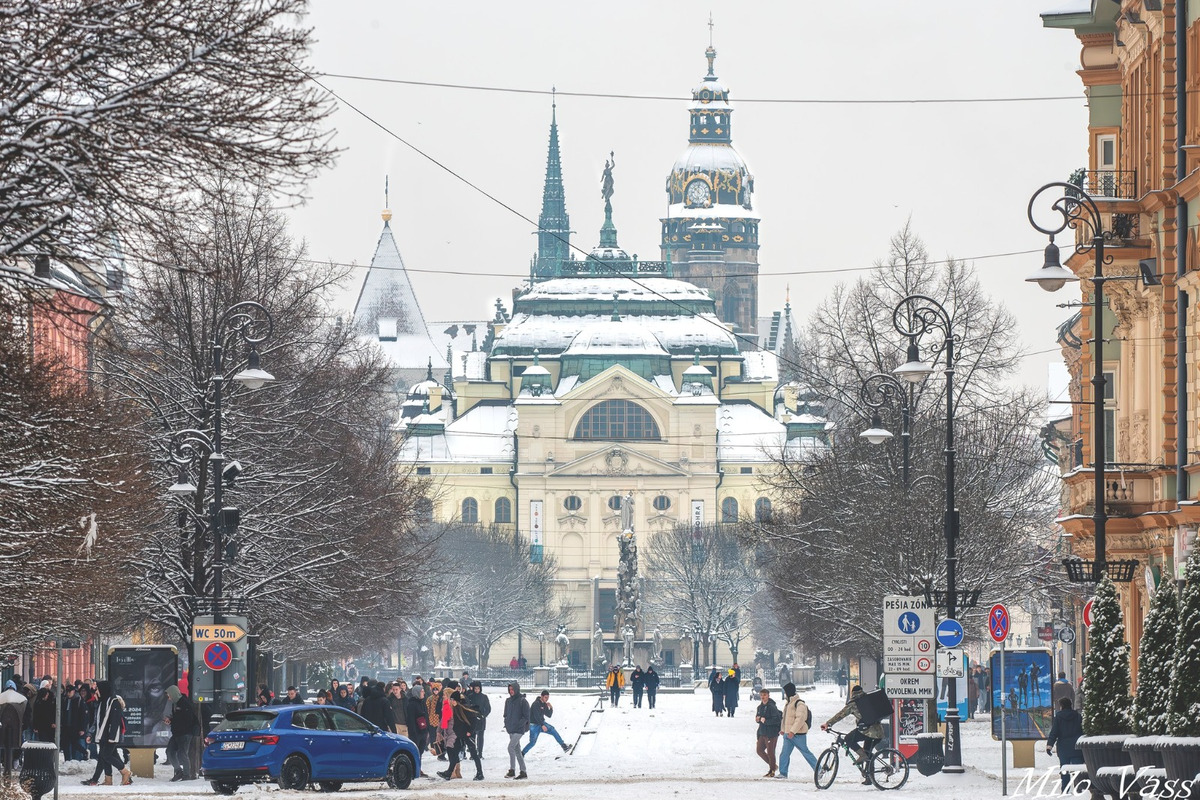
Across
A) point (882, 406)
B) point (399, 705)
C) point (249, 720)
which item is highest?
point (882, 406)

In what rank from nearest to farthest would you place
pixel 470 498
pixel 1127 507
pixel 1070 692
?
pixel 1127 507 → pixel 1070 692 → pixel 470 498

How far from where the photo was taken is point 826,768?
3197 centimetres

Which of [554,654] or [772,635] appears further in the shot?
[554,654]

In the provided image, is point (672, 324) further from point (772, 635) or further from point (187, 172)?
point (187, 172)

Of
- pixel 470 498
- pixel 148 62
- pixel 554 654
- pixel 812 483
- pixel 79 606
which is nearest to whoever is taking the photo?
pixel 148 62

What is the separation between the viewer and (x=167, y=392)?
42.9 meters

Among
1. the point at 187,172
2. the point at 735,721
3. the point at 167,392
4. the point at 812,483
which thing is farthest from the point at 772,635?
the point at 187,172

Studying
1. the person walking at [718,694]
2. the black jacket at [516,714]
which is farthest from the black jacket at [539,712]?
the person walking at [718,694]

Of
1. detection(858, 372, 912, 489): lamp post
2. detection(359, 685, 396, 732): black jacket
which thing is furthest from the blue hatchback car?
detection(858, 372, 912, 489): lamp post

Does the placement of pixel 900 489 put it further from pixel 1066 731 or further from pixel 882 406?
pixel 1066 731

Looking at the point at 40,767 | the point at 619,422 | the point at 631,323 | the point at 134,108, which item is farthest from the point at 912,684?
the point at 631,323

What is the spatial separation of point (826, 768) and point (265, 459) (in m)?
15.5

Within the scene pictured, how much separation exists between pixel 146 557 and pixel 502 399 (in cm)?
12491

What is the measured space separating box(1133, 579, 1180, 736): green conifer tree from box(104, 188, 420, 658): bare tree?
18.2 meters
